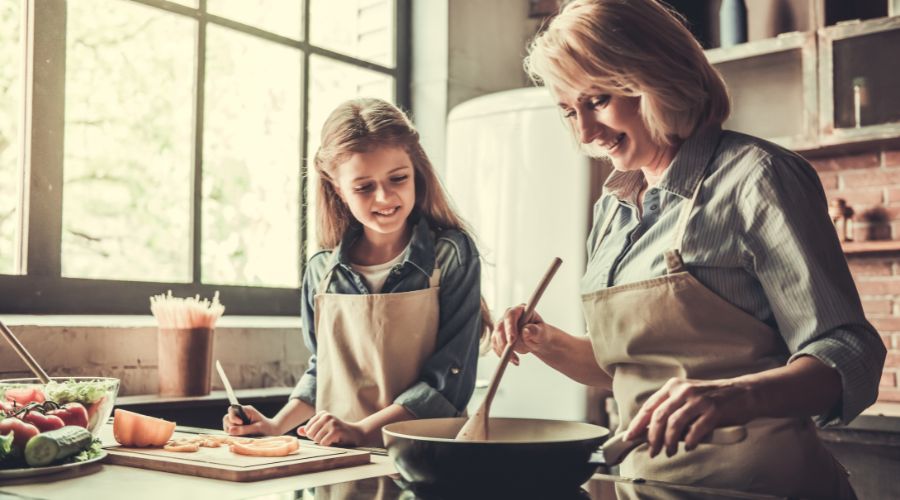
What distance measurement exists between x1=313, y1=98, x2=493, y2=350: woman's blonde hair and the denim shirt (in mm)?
40

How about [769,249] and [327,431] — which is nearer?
[769,249]

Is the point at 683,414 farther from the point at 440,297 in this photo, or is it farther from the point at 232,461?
the point at 440,297

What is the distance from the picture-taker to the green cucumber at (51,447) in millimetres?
1100

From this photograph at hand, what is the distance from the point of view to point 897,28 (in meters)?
2.80

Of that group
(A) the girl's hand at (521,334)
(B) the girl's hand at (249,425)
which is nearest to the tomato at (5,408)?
(B) the girl's hand at (249,425)

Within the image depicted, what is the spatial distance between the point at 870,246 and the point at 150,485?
2.68m

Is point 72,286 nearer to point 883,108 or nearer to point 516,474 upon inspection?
point 516,474

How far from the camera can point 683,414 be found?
3.03 feet

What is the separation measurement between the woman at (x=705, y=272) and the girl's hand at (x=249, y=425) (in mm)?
491

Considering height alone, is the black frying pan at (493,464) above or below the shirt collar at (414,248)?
below

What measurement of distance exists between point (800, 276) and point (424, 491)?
1.78ft

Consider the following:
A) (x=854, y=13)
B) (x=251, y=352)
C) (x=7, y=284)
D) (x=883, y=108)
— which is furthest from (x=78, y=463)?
(x=854, y=13)

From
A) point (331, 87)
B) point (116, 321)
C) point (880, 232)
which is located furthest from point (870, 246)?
point (116, 321)

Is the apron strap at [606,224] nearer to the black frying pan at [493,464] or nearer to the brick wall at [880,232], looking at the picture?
the black frying pan at [493,464]
